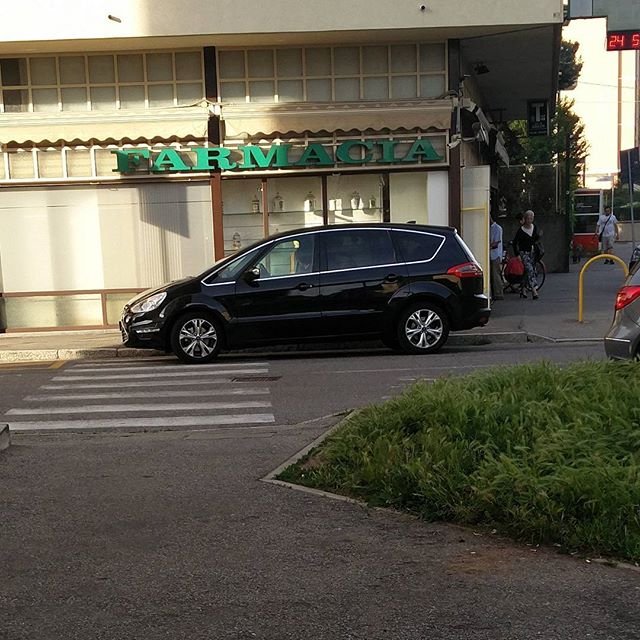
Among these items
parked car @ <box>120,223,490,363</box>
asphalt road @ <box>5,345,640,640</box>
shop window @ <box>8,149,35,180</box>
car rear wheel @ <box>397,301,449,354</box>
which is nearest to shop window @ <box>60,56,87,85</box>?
shop window @ <box>8,149,35,180</box>

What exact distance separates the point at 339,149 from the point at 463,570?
12.3 m

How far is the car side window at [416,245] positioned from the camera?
40.8 feet

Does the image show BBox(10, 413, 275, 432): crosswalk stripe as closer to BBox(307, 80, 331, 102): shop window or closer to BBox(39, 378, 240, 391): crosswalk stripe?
BBox(39, 378, 240, 391): crosswalk stripe

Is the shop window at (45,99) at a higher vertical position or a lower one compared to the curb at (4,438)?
higher

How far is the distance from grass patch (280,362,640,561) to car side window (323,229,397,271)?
5.50m

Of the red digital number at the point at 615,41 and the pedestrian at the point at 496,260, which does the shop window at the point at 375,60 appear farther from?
the red digital number at the point at 615,41

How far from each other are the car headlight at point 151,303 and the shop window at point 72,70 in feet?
19.7

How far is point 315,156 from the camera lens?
1573 cm

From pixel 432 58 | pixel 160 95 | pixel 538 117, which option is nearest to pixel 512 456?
pixel 432 58

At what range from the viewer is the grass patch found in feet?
14.8

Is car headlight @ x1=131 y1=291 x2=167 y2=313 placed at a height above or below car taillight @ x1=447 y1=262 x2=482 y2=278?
below

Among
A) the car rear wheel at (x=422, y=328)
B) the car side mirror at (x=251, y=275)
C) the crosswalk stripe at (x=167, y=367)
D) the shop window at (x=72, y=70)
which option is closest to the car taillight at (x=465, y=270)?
the car rear wheel at (x=422, y=328)

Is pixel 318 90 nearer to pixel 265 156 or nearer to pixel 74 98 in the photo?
pixel 265 156

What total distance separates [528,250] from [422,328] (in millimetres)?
7709
